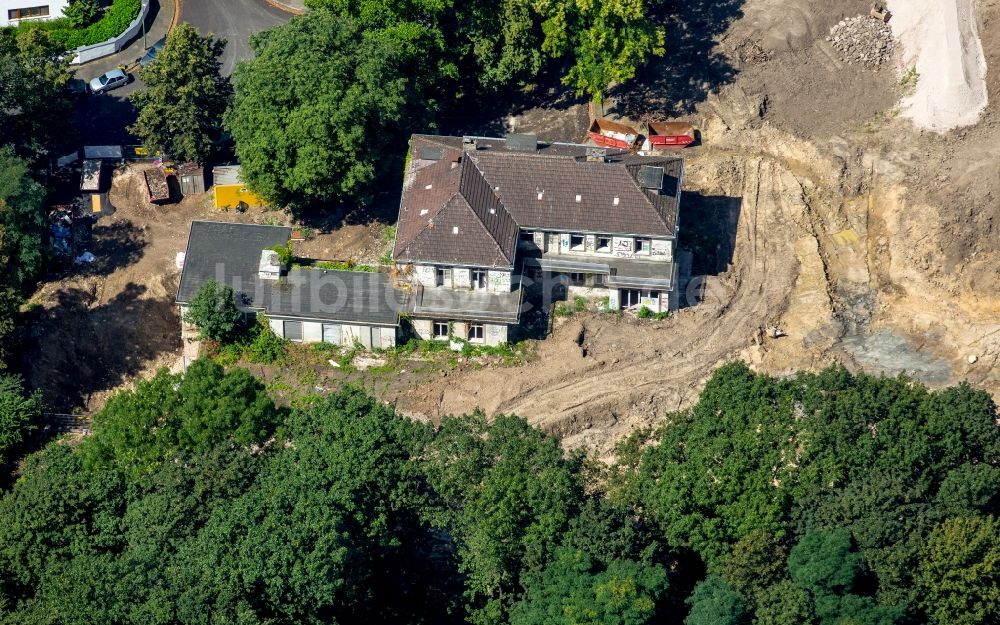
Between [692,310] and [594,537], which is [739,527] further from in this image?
[692,310]

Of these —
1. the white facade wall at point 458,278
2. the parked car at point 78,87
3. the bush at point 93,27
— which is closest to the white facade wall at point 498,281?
the white facade wall at point 458,278

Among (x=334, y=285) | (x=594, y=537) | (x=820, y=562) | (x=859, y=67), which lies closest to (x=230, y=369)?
(x=334, y=285)

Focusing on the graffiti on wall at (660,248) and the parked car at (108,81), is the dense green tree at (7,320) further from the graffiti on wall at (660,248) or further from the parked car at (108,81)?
the graffiti on wall at (660,248)

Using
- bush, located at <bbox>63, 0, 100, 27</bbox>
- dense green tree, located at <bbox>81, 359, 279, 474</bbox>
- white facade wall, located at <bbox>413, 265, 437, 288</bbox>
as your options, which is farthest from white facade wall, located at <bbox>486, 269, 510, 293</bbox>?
bush, located at <bbox>63, 0, 100, 27</bbox>

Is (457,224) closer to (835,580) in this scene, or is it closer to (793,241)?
(793,241)

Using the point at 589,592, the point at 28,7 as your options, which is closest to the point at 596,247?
the point at 589,592
